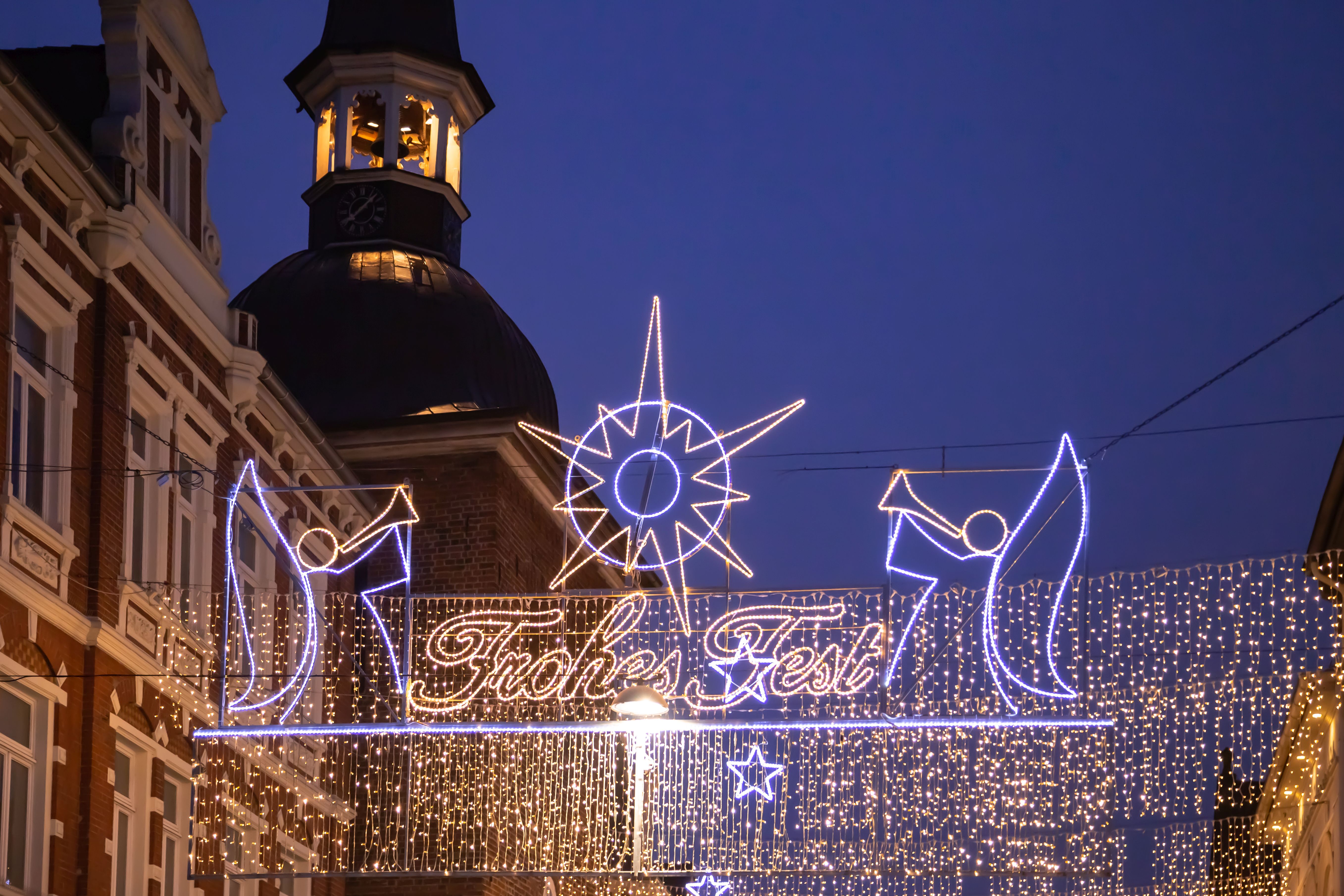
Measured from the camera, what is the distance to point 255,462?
21.0m

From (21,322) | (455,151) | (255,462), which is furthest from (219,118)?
(455,151)

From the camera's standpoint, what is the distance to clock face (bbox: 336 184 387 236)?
30875 mm

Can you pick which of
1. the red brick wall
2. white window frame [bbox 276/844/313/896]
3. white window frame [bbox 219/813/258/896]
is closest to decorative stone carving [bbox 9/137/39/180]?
white window frame [bbox 219/813/258/896]

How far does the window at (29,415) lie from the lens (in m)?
15.6

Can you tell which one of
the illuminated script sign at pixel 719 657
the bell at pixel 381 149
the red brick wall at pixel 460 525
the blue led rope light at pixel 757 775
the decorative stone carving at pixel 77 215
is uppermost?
the bell at pixel 381 149

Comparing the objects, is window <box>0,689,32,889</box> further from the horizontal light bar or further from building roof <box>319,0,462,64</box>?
building roof <box>319,0,462,64</box>

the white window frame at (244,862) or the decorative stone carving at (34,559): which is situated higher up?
the decorative stone carving at (34,559)

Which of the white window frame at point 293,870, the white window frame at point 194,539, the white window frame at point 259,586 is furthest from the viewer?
the white window frame at point 293,870

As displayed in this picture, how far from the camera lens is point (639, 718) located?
1631cm

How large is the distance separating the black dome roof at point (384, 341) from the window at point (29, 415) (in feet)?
37.6

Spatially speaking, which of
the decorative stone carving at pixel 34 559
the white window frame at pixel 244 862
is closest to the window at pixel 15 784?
the decorative stone carving at pixel 34 559

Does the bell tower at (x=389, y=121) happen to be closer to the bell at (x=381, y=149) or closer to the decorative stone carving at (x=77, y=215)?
the bell at (x=381, y=149)

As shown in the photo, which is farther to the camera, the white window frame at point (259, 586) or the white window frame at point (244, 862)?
the white window frame at point (259, 586)

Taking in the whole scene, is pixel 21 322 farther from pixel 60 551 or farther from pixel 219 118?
pixel 219 118
